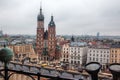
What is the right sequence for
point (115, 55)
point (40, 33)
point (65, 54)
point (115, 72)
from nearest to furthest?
point (115, 72)
point (115, 55)
point (65, 54)
point (40, 33)

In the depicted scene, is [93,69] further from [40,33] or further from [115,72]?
[40,33]

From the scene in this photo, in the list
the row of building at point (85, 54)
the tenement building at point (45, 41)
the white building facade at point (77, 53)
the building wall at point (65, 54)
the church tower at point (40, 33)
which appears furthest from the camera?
the church tower at point (40, 33)

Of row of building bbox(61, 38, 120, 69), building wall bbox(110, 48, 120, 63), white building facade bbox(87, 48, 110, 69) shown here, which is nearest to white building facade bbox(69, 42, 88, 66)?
row of building bbox(61, 38, 120, 69)

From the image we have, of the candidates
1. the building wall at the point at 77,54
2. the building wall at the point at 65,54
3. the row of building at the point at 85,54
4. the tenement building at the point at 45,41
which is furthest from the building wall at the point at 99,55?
the tenement building at the point at 45,41

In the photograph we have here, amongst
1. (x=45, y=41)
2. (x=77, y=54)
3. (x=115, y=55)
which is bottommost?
(x=77, y=54)

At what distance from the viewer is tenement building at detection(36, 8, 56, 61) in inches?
1405

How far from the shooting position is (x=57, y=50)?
1484 inches

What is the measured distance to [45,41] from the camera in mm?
37281

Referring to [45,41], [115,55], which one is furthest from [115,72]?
[45,41]

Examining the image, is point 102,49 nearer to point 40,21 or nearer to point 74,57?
point 74,57

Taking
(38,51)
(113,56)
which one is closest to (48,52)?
(38,51)

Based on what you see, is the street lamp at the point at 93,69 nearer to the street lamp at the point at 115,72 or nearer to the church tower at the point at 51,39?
the street lamp at the point at 115,72

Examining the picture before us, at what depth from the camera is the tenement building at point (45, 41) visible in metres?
35.7

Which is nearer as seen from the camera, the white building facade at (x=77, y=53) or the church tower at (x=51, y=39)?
the white building facade at (x=77, y=53)
